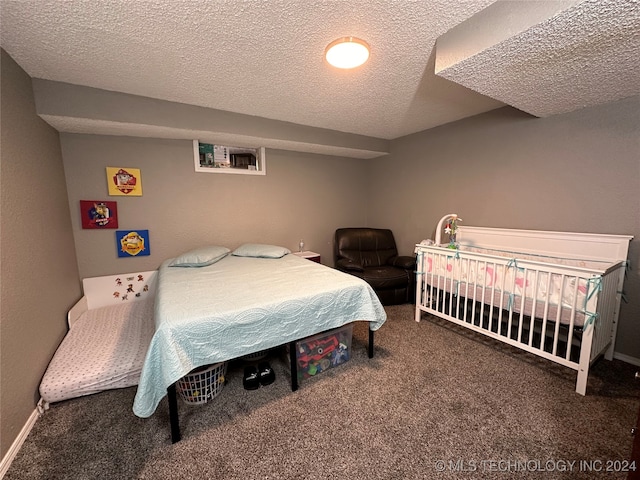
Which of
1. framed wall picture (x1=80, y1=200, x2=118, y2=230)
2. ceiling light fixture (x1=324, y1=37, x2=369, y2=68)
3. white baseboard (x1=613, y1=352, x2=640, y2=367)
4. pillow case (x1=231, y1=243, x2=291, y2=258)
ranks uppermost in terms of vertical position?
ceiling light fixture (x1=324, y1=37, x2=369, y2=68)

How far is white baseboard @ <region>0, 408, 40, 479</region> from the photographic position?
1.31 meters

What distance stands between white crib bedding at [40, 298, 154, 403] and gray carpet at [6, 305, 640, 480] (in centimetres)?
11

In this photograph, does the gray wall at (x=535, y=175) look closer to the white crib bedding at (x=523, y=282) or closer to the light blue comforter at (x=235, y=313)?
the white crib bedding at (x=523, y=282)

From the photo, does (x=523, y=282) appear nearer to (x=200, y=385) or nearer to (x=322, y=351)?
(x=322, y=351)

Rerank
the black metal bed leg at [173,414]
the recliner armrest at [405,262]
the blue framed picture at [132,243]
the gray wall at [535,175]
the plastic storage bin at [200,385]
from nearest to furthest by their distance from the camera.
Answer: the black metal bed leg at [173,414] → the plastic storage bin at [200,385] → the gray wall at [535,175] → the blue framed picture at [132,243] → the recliner armrest at [405,262]

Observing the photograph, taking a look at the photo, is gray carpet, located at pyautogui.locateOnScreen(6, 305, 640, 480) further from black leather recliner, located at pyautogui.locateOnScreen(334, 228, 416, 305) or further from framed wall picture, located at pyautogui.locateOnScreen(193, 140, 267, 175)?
framed wall picture, located at pyautogui.locateOnScreen(193, 140, 267, 175)

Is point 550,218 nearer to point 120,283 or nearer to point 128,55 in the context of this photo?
point 128,55

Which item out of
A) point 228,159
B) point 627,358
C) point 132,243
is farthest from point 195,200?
point 627,358

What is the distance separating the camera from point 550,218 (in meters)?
2.49

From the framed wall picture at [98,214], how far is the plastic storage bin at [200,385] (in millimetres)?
2046

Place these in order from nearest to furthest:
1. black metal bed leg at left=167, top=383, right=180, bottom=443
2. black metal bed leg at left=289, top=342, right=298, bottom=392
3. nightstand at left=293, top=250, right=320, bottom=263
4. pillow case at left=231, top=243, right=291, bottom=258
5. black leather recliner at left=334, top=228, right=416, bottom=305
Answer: black metal bed leg at left=167, top=383, right=180, bottom=443 → black metal bed leg at left=289, top=342, right=298, bottom=392 → pillow case at left=231, top=243, right=291, bottom=258 → black leather recliner at left=334, top=228, right=416, bottom=305 → nightstand at left=293, top=250, right=320, bottom=263

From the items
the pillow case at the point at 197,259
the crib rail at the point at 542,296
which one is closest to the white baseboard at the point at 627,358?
the crib rail at the point at 542,296

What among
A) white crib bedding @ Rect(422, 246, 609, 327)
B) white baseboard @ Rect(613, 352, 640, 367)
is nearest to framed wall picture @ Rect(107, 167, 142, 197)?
white crib bedding @ Rect(422, 246, 609, 327)

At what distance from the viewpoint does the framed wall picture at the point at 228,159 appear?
3.19m
